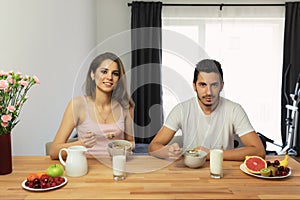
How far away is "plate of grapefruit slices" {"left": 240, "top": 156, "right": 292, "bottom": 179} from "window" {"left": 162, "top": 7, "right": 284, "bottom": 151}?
119 inches

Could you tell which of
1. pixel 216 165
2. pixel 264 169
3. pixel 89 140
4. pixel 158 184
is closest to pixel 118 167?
pixel 158 184

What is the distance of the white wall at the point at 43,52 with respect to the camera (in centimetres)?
191

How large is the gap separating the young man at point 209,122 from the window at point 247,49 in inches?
99.1

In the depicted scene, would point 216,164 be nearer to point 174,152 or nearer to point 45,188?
point 174,152

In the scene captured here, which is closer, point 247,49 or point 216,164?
point 216,164

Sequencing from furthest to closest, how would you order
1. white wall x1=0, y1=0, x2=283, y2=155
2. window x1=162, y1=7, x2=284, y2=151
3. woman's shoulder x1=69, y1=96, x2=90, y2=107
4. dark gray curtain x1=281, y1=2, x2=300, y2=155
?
window x1=162, y1=7, x2=284, y2=151, dark gray curtain x1=281, y1=2, x2=300, y2=155, white wall x1=0, y1=0, x2=283, y2=155, woman's shoulder x1=69, y1=96, x2=90, y2=107

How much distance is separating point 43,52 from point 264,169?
1912 mm


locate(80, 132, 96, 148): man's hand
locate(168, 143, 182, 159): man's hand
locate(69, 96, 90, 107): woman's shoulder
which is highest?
locate(69, 96, 90, 107): woman's shoulder

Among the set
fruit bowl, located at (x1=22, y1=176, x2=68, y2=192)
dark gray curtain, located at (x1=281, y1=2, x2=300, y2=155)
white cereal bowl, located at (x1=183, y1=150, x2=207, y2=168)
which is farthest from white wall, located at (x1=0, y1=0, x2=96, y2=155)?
dark gray curtain, located at (x1=281, y1=2, x2=300, y2=155)

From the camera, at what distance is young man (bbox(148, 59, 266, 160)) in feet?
5.61

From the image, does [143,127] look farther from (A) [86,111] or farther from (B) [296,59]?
(B) [296,59]

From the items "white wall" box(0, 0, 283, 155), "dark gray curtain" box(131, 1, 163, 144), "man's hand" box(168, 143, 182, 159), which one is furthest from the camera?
"white wall" box(0, 0, 283, 155)

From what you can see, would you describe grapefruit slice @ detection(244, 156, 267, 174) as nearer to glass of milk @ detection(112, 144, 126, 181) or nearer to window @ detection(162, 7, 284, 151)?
glass of milk @ detection(112, 144, 126, 181)

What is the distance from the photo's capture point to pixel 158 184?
1251 millimetres
